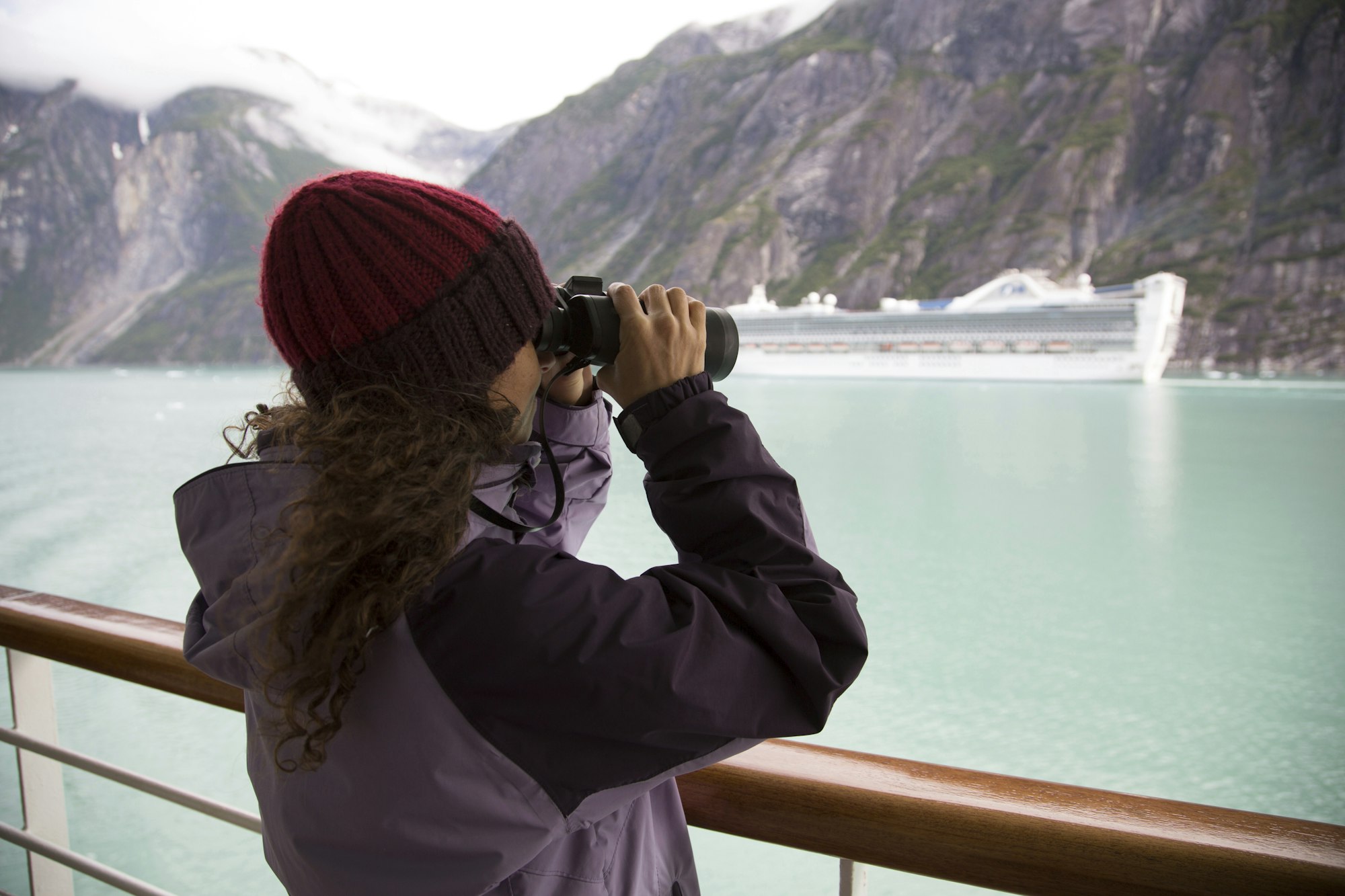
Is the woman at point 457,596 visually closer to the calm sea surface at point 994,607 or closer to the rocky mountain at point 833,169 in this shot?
the calm sea surface at point 994,607

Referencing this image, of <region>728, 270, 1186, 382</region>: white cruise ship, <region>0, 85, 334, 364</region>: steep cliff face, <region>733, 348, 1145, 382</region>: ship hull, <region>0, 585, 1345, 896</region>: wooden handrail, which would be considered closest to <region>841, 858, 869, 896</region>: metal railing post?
<region>0, 585, 1345, 896</region>: wooden handrail

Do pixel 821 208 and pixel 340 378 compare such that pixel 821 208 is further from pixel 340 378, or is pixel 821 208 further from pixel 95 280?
pixel 340 378

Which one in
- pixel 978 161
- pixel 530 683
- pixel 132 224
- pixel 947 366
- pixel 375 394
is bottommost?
pixel 947 366

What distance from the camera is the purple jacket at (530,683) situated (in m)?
0.34

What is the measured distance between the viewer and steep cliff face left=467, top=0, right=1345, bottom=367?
96.9 ft

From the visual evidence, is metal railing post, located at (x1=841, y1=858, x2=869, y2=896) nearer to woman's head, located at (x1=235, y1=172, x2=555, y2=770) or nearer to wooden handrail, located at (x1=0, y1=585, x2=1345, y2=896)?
wooden handrail, located at (x1=0, y1=585, x2=1345, y2=896)

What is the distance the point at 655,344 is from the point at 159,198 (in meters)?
47.4

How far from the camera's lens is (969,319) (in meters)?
24.9

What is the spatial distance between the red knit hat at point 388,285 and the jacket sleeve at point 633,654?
10 centimetres

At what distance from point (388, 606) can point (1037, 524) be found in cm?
735

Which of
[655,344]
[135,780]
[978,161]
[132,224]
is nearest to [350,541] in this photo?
[655,344]

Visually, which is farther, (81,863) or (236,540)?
(81,863)

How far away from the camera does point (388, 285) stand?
0.39m

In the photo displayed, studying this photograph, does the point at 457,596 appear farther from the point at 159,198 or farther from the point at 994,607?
the point at 159,198
